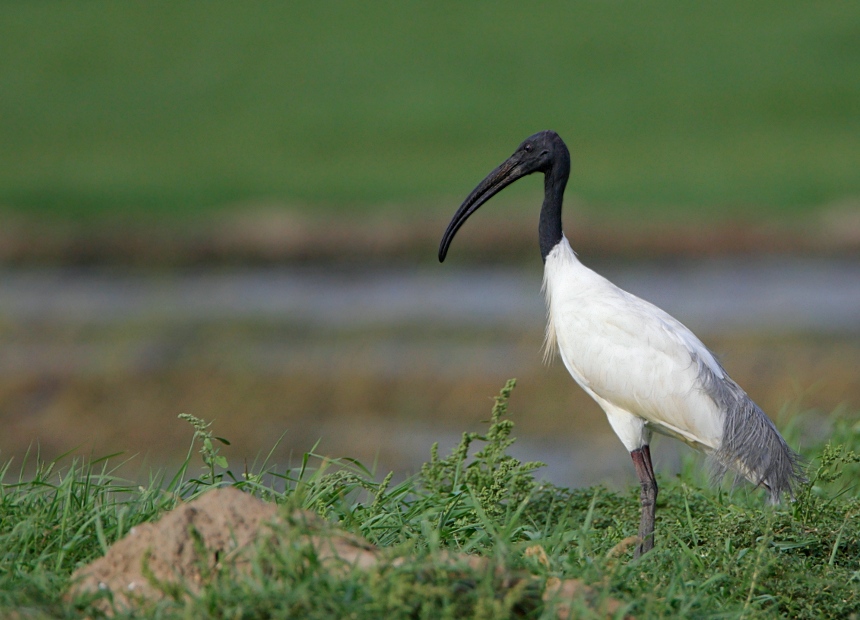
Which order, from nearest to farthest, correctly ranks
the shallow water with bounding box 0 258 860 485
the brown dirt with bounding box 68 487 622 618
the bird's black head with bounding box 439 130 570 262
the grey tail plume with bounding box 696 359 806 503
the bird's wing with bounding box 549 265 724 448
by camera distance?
the brown dirt with bounding box 68 487 622 618 → the grey tail plume with bounding box 696 359 806 503 → the bird's wing with bounding box 549 265 724 448 → the bird's black head with bounding box 439 130 570 262 → the shallow water with bounding box 0 258 860 485

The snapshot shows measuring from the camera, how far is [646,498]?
16.6 ft

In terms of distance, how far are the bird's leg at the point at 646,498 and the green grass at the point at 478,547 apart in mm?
88

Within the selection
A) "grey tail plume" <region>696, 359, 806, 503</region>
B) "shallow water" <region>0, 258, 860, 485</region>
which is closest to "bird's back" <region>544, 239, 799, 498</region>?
"grey tail plume" <region>696, 359, 806, 503</region>

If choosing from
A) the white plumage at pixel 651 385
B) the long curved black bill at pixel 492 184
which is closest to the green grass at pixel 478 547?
the white plumage at pixel 651 385

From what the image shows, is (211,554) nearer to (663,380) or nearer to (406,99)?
(663,380)

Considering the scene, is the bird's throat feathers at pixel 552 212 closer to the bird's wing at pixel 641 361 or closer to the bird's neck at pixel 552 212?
the bird's neck at pixel 552 212

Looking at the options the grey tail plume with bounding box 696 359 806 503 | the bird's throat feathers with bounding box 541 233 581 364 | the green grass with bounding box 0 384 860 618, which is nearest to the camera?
the green grass with bounding box 0 384 860 618

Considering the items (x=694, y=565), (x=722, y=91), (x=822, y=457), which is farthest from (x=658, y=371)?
(x=722, y=91)

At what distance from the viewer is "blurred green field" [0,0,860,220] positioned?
24.4 m

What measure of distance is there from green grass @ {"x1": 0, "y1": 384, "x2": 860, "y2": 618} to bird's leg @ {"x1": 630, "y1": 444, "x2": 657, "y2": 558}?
0.29 feet

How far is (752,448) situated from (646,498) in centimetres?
49

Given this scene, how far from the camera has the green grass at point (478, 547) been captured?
3.22 m

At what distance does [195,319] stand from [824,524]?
9751 millimetres

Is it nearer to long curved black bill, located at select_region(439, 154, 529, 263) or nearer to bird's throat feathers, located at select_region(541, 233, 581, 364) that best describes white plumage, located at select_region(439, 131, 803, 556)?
bird's throat feathers, located at select_region(541, 233, 581, 364)
